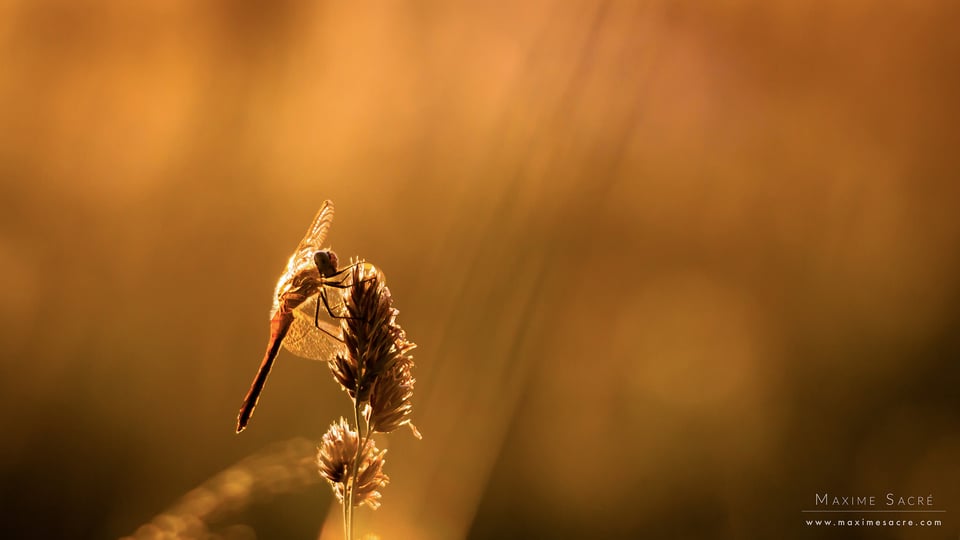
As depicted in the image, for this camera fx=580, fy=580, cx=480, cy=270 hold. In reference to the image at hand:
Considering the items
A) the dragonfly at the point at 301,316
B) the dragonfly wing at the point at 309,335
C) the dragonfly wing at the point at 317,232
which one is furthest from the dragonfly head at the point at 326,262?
the dragonfly wing at the point at 317,232

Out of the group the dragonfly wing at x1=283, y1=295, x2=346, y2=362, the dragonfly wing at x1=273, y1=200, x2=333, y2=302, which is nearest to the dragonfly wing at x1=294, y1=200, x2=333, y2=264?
the dragonfly wing at x1=273, y1=200, x2=333, y2=302

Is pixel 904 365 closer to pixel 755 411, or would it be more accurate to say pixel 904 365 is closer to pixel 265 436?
pixel 755 411

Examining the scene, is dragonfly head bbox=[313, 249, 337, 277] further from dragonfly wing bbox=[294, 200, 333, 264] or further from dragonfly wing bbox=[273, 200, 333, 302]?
dragonfly wing bbox=[294, 200, 333, 264]

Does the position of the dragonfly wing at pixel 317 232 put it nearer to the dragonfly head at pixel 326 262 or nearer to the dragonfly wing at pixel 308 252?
the dragonfly wing at pixel 308 252

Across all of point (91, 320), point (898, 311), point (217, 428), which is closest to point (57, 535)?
point (217, 428)

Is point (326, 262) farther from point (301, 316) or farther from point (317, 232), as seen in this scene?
point (317, 232)

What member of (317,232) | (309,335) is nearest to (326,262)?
(309,335)

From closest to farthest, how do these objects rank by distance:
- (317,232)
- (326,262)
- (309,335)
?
1. (326,262)
2. (309,335)
3. (317,232)
